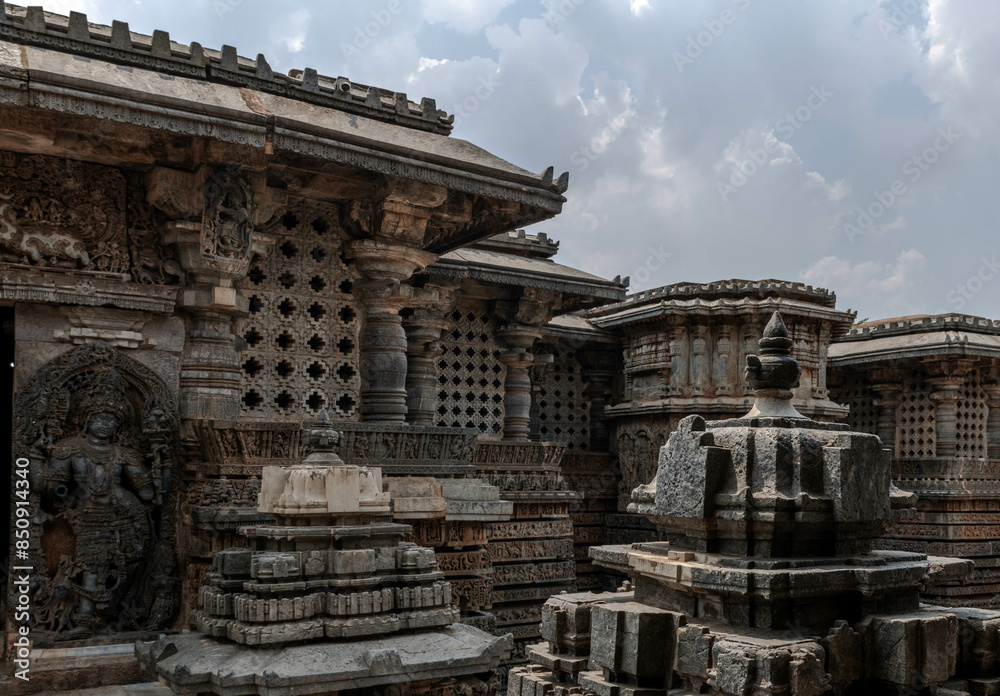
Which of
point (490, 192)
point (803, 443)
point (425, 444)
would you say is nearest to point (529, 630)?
point (425, 444)

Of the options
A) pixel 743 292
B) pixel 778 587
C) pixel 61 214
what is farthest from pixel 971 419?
pixel 61 214

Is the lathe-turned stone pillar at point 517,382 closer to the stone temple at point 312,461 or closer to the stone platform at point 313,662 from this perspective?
the stone temple at point 312,461

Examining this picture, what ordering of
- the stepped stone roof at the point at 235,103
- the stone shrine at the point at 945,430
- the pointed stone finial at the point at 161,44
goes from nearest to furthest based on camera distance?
the stepped stone roof at the point at 235,103, the pointed stone finial at the point at 161,44, the stone shrine at the point at 945,430

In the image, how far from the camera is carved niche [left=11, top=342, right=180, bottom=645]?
6.33 meters

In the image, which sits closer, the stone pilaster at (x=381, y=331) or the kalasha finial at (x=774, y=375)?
the kalasha finial at (x=774, y=375)

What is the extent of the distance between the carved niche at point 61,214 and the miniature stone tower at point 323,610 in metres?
2.40

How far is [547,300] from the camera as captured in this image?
1157cm

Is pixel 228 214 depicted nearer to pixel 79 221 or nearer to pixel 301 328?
pixel 79 221

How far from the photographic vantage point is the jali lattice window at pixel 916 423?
46.5 ft

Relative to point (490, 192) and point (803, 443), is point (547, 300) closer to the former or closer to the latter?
point (490, 192)

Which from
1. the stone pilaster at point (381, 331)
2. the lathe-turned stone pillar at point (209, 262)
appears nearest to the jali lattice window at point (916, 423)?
the stone pilaster at point (381, 331)

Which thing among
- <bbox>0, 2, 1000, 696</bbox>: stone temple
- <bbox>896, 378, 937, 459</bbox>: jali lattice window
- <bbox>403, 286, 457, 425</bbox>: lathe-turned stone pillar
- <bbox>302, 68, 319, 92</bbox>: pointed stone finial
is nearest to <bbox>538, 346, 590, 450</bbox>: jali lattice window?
<bbox>0, 2, 1000, 696</bbox>: stone temple

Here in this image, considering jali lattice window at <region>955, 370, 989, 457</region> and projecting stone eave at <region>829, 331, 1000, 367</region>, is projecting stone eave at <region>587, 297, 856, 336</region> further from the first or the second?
jali lattice window at <region>955, 370, 989, 457</region>

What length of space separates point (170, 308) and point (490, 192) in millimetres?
2907
